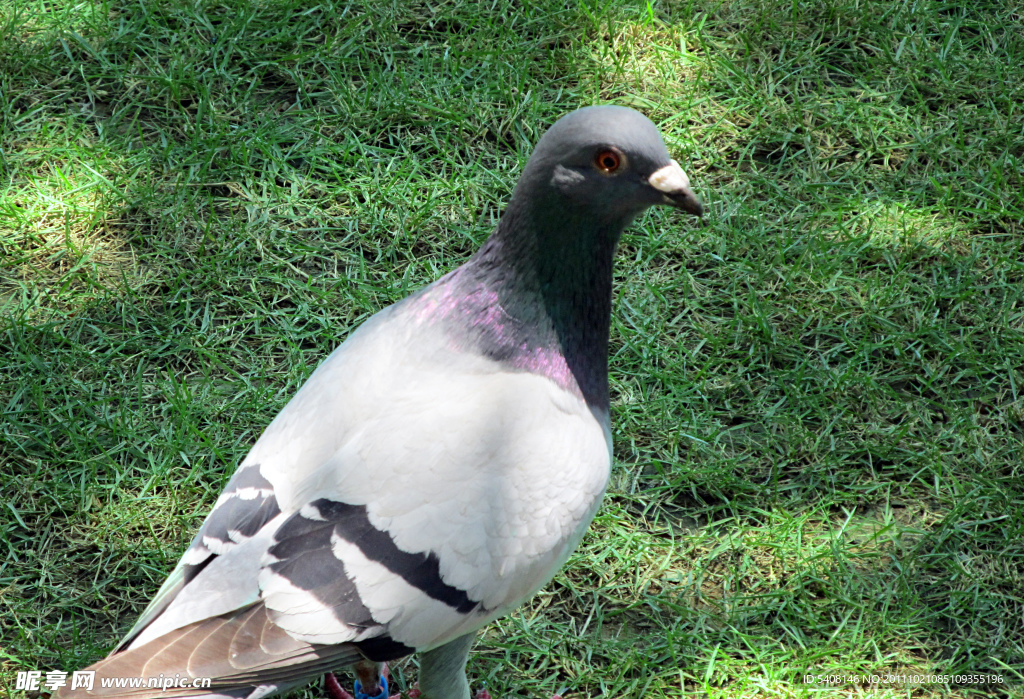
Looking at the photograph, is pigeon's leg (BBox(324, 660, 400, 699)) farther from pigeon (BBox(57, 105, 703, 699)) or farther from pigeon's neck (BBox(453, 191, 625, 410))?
pigeon's neck (BBox(453, 191, 625, 410))

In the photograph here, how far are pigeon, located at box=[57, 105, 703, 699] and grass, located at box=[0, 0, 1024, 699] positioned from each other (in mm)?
846

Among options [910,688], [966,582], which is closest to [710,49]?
[966,582]

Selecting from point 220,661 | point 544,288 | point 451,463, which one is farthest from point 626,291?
point 220,661

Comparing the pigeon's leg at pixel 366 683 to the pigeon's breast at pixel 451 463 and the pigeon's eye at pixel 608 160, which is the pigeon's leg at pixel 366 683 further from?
the pigeon's eye at pixel 608 160

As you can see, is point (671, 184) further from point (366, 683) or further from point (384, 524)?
point (366, 683)

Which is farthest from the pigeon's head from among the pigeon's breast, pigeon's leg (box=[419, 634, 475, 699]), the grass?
the grass

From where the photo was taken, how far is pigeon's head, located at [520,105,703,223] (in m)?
2.50

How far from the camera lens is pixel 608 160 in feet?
8.27

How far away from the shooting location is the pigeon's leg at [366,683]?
2.82 meters

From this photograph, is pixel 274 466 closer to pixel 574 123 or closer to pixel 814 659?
pixel 574 123

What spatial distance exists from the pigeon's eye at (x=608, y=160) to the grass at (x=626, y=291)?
1431 millimetres

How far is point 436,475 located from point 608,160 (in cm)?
88

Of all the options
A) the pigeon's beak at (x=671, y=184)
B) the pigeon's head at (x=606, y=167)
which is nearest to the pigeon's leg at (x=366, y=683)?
the pigeon's head at (x=606, y=167)

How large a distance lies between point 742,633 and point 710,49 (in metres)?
2.80
